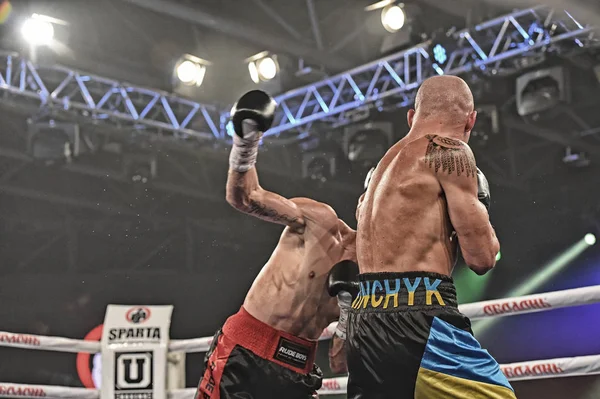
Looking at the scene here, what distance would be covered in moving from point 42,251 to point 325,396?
3064 millimetres

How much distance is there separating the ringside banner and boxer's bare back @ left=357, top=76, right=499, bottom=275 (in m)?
1.72

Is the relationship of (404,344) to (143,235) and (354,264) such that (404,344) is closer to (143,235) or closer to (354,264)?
(354,264)

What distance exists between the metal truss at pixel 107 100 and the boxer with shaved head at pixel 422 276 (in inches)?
187

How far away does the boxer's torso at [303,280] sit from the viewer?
7.64 feet

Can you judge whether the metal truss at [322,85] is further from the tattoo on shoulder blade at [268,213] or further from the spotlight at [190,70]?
the tattoo on shoulder blade at [268,213]

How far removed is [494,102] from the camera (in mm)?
6230

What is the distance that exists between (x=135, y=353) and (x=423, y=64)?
133 inches

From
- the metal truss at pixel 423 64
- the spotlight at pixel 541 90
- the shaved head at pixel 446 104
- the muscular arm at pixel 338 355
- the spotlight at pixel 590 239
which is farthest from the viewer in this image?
the spotlight at pixel 590 239

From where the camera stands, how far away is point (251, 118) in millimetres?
2094

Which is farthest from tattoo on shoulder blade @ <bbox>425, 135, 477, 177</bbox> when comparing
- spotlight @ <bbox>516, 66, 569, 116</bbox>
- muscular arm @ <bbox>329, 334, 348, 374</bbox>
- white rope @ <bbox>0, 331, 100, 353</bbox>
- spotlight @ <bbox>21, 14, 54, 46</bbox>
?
spotlight @ <bbox>21, 14, 54, 46</bbox>

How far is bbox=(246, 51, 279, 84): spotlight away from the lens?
20.3 feet

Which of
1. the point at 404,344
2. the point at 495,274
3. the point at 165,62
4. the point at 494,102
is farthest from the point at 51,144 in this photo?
the point at 404,344

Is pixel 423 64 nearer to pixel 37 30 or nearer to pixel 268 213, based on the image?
pixel 37 30

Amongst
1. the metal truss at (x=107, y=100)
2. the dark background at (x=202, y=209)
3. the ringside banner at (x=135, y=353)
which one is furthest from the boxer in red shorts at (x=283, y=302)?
the metal truss at (x=107, y=100)
